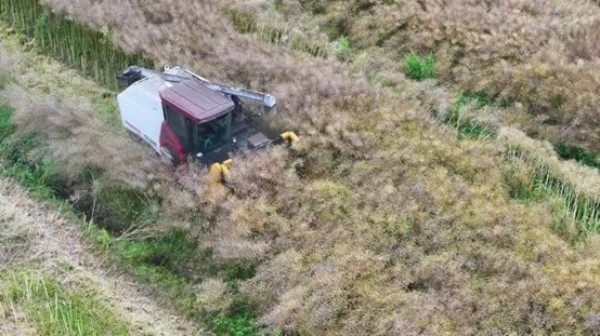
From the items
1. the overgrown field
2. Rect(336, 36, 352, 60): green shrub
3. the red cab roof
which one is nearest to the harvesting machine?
the red cab roof

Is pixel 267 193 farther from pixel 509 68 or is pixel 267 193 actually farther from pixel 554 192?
pixel 509 68

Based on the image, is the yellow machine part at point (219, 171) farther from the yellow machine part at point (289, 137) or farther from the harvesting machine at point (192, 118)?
the yellow machine part at point (289, 137)

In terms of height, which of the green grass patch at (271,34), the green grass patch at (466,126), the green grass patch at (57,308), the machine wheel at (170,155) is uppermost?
the green grass patch at (271,34)

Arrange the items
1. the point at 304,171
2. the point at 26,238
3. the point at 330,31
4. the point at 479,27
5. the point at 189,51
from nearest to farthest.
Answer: the point at 26,238
the point at 304,171
the point at 189,51
the point at 479,27
the point at 330,31

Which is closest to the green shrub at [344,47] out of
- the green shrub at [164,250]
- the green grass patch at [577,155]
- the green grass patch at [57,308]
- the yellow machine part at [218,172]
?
the green grass patch at [577,155]

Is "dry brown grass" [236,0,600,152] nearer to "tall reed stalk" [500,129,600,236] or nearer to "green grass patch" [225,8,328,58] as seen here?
"green grass patch" [225,8,328,58]

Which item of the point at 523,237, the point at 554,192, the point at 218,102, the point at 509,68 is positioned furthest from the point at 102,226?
the point at 509,68
